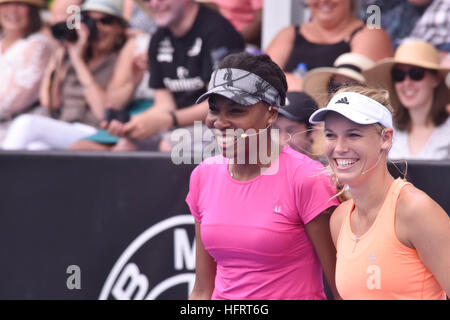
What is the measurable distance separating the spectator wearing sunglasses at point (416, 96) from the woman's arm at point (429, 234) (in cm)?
234

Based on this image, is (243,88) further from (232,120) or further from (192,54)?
(192,54)

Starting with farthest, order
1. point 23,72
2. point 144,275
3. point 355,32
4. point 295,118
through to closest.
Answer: point 23,72 < point 355,32 < point 144,275 < point 295,118

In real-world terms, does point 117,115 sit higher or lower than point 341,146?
lower

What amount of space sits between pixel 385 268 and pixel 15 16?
17.0 feet

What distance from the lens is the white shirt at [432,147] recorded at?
4.86 m

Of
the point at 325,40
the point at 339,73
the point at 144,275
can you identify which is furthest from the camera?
the point at 325,40

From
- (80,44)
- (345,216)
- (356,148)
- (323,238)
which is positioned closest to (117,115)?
(80,44)

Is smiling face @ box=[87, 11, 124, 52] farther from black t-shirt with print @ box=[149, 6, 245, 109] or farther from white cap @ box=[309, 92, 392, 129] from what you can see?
white cap @ box=[309, 92, 392, 129]

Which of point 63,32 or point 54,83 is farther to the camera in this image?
point 54,83

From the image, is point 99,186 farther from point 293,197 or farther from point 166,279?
point 293,197

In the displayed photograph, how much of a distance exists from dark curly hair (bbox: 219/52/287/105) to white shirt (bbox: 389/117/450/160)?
1925mm

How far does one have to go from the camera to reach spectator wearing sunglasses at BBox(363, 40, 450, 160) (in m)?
4.95

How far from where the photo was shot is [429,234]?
259 cm
